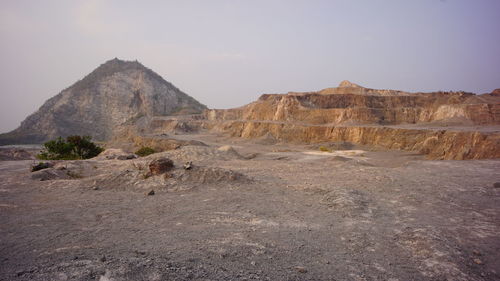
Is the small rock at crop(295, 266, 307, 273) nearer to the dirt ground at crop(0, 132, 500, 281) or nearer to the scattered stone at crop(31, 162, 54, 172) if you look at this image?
the dirt ground at crop(0, 132, 500, 281)

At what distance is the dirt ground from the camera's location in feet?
13.0

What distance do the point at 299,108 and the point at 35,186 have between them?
39082 mm

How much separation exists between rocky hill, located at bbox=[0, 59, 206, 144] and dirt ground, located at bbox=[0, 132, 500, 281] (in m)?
57.0

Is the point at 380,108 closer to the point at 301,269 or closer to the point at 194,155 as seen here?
the point at 194,155

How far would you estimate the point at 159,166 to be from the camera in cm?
979

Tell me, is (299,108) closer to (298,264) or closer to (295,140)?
(295,140)

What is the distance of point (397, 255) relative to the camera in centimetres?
458

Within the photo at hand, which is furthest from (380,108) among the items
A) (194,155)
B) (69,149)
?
(69,149)

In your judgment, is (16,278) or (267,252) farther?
(267,252)

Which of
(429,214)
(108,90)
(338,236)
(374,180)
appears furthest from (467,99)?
(108,90)

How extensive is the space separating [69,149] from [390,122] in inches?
1412

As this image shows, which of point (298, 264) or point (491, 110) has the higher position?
point (491, 110)

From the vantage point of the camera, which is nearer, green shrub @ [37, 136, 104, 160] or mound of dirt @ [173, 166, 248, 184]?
mound of dirt @ [173, 166, 248, 184]

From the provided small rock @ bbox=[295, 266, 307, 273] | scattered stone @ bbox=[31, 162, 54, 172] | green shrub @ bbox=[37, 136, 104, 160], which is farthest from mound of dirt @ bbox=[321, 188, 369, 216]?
green shrub @ bbox=[37, 136, 104, 160]
